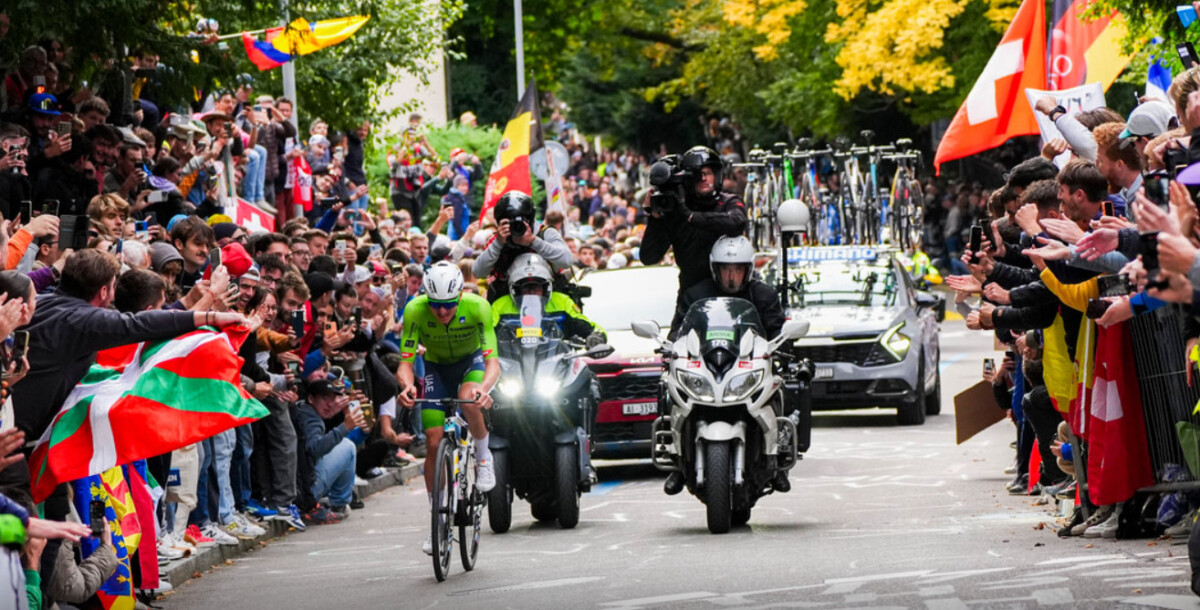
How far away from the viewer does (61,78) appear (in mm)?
16266

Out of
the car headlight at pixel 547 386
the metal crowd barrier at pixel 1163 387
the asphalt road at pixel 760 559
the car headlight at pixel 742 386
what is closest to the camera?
the asphalt road at pixel 760 559

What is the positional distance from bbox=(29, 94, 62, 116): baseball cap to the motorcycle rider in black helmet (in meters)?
3.34

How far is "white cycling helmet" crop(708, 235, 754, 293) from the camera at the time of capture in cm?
1435

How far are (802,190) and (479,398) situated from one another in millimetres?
17632

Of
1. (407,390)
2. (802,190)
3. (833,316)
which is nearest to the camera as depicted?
(407,390)

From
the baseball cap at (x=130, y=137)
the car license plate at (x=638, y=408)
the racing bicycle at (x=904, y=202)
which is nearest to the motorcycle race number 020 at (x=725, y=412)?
the car license plate at (x=638, y=408)

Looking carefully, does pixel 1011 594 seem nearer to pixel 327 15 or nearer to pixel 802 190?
pixel 327 15

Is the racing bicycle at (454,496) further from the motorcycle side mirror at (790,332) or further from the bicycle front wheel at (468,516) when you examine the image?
the motorcycle side mirror at (790,332)

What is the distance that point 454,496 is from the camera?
11.9 meters

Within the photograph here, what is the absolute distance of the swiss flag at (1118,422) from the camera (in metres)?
11.6

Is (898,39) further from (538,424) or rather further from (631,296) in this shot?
(538,424)

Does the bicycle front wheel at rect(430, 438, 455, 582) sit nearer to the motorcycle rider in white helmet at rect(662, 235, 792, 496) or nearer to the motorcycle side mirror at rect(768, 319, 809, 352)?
the motorcycle side mirror at rect(768, 319, 809, 352)

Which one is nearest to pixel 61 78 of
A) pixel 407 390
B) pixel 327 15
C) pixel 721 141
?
pixel 407 390

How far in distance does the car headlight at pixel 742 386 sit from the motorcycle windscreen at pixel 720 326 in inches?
4.8
